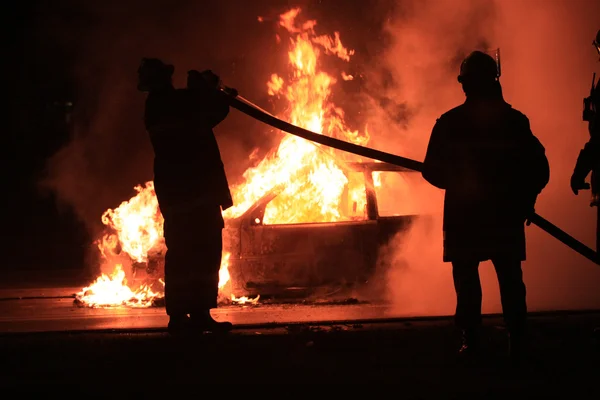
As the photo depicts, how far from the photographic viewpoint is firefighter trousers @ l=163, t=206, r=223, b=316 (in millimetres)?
5918

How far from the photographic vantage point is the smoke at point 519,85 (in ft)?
32.2

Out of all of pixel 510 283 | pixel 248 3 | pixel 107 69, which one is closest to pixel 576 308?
pixel 510 283

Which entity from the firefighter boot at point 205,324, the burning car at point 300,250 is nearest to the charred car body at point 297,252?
the burning car at point 300,250

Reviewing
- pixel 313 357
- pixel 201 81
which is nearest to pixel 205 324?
pixel 313 357

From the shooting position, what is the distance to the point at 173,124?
233 inches

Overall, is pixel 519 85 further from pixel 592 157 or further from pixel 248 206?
pixel 592 157

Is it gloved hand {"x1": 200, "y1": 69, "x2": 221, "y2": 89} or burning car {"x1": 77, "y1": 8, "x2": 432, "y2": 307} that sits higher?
gloved hand {"x1": 200, "y1": 69, "x2": 221, "y2": 89}

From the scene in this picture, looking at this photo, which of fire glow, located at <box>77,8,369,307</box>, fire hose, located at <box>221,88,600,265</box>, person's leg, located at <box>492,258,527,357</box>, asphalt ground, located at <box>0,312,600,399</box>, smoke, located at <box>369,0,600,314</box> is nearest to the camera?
asphalt ground, located at <box>0,312,600,399</box>

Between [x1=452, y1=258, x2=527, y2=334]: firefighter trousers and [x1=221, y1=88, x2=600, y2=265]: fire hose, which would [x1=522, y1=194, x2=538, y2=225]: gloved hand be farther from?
[x1=221, y1=88, x2=600, y2=265]: fire hose

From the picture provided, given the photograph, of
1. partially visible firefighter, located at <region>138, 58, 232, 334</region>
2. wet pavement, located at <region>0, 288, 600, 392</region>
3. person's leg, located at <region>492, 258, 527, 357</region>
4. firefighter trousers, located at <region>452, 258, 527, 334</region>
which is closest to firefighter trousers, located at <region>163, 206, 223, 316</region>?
partially visible firefighter, located at <region>138, 58, 232, 334</region>

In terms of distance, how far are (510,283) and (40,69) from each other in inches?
944

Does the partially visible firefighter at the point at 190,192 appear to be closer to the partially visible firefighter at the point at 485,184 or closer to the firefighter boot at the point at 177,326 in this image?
the firefighter boot at the point at 177,326

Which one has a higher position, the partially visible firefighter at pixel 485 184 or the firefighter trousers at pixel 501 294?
A: the partially visible firefighter at pixel 485 184

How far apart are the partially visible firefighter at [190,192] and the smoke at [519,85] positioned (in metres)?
3.71
